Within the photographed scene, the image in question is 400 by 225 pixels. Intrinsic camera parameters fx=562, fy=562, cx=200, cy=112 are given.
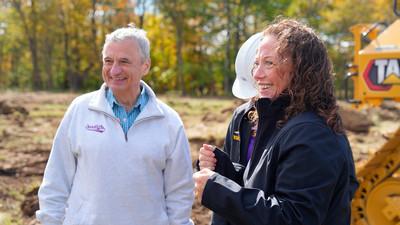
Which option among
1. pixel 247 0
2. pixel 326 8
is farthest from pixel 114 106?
pixel 326 8

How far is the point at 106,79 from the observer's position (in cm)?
306

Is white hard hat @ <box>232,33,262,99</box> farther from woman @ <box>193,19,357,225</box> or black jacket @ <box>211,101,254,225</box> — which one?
woman @ <box>193,19,357,225</box>

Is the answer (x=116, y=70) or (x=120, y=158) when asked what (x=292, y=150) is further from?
(x=116, y=70)

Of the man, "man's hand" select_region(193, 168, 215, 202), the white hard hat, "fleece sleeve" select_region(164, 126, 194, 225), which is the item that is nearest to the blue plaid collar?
the man

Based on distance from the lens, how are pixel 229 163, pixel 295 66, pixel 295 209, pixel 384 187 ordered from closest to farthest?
pixel 295 209, pixel 295 66, pixel 229 163, pixel 384 187

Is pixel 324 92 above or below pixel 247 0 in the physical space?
below

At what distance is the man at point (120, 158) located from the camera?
9.50 ft

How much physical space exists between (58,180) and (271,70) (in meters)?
1.31

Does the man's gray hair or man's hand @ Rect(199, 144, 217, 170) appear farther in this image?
the man's gray hair

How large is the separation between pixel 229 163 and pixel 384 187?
9.40 feet

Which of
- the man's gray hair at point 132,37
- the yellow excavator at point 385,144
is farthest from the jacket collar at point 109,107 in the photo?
the yellow excavator at point 385,144

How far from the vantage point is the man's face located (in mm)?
2992

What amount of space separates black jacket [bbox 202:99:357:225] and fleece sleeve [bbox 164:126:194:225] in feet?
2.42

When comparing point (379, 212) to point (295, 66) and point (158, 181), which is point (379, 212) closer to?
point (158, 181)
